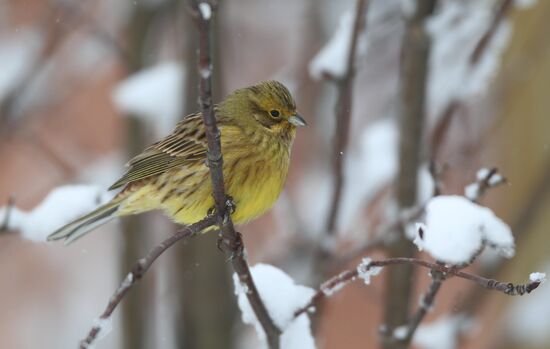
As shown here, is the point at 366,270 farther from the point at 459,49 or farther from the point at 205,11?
the point at 459,49

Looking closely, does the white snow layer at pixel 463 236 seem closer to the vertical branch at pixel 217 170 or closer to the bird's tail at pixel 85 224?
the vertical branch at pixel 217 170

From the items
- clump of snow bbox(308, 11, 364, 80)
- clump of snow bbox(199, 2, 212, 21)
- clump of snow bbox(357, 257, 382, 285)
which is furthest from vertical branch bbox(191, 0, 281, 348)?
clump of snow bbox(308, 11, 364, 80)

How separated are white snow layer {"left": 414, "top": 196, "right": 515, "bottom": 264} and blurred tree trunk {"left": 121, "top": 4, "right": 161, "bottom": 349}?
9.37 ft

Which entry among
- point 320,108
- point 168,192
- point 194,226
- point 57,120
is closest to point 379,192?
point 320,108

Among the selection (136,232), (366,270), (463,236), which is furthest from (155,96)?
(463,236)

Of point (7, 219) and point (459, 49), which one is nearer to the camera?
point (7, 219)

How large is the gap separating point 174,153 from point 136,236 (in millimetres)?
1367

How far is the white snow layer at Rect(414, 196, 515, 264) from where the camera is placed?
198 centimetres

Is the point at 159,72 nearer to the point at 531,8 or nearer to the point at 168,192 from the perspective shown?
the point at 168,192

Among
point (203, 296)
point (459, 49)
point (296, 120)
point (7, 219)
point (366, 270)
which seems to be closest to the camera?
point (366, 270)

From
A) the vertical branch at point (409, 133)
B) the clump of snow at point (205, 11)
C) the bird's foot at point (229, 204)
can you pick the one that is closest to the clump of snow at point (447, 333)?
the vertical branch at point (409, 133)

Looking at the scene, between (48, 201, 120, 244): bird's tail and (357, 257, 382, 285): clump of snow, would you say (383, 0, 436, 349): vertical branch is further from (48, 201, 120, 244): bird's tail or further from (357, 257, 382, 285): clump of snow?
(357, 257, 382, 285): clump of snow

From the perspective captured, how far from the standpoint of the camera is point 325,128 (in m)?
5.73

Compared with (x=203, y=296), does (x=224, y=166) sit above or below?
below
